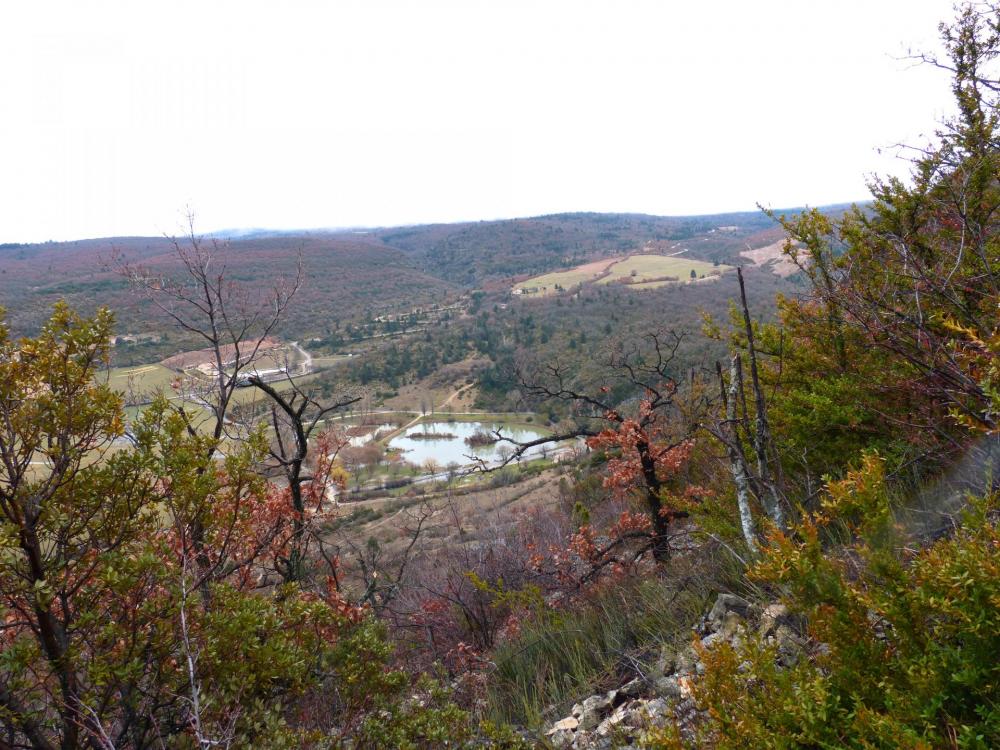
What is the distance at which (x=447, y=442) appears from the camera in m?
50.3

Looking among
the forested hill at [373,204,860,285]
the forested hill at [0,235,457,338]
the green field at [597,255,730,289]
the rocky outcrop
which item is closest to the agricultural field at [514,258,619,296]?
the green field at [597,255,730,289]

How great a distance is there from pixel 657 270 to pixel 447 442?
62.7 m

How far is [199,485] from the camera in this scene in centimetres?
297

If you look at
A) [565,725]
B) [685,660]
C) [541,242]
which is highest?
[541,242]

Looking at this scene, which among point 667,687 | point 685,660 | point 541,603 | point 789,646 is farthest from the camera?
point 541,603

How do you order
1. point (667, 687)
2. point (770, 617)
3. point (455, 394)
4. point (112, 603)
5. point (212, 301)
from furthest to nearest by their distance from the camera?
point (455, 394), point (212, 301), point (667, 687), point (770, 617), point (112, 603)

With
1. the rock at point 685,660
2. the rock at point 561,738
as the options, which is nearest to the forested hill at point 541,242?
the rock at point 685,660

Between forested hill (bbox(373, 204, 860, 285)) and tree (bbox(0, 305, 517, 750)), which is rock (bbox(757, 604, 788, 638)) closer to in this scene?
tree (bbox(0, 305, 517, 750))

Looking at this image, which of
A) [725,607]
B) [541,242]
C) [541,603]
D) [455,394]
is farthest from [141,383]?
[541,242]

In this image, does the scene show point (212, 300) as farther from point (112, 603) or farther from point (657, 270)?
point (657, 270)

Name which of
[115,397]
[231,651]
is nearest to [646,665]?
[231,651]

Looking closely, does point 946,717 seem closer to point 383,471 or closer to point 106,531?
point 106,531

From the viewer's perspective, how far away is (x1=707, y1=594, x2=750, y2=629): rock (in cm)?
367

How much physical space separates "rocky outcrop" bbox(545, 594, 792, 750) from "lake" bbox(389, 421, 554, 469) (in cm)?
3980
